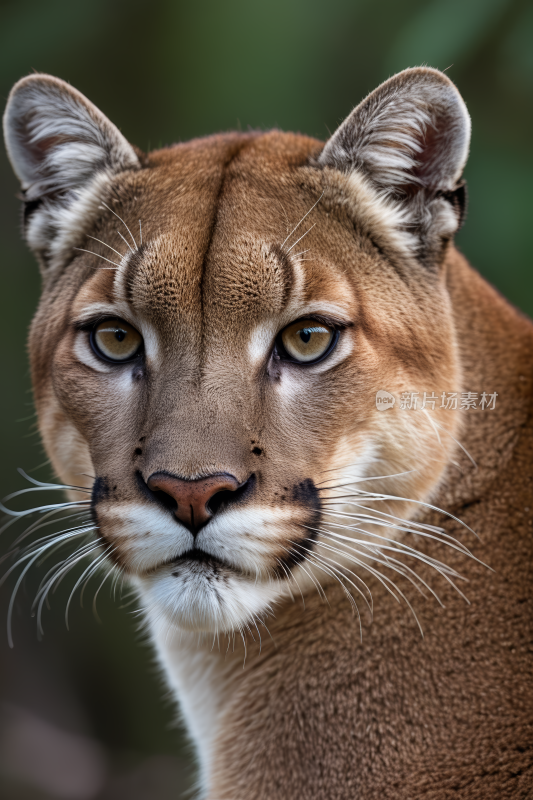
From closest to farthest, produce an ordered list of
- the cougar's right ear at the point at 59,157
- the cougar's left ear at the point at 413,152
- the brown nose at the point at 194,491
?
1. the brown nose at the point at 194,491
2. the cougar's left ear at the point at 413,152
3. the cougar's right ear at the point at 59,157

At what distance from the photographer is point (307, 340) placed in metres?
2.62

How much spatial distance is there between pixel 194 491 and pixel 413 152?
1485 mm

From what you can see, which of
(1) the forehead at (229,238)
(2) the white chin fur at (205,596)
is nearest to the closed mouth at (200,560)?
(2) the white chin fur at (205,596)

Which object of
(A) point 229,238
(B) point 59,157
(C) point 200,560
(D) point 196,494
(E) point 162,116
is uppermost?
(E) point 162,116

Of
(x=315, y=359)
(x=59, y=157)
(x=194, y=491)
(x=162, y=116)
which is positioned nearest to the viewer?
(x=194, y=491)

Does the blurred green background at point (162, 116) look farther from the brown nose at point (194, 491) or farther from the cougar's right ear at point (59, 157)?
the brown nose at point (194, 491)

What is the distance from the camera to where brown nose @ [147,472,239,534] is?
2.24 meters

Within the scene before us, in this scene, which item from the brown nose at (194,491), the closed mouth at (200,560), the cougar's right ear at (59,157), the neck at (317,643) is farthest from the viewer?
the cougar's right ear at (59,157)

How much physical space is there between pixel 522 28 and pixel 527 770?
13.4 feet

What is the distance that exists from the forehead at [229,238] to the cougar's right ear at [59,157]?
0.19 metres

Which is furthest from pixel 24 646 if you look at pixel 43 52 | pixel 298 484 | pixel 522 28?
pixel 522 28

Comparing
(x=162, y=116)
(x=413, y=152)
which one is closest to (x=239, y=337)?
(x=413, y=152)

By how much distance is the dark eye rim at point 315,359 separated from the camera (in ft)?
8.50

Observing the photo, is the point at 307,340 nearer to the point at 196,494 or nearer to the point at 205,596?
the point at 196,494
